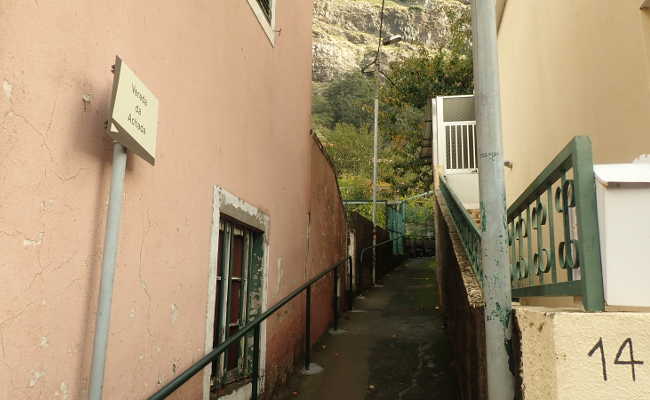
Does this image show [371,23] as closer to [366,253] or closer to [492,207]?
[366,253]

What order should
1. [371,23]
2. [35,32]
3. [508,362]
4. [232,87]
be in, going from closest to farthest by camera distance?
[35,32] < [508,362] < [232,87] < [371,23]

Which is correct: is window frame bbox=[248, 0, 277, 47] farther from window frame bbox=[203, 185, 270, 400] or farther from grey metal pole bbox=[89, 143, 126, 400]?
grey metal pole bbox=[89, 143, 126, 400]

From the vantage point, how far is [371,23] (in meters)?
70.1

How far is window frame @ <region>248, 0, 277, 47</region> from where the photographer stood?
4048mm

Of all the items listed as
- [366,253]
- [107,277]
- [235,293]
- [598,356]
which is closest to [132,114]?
[107,277]

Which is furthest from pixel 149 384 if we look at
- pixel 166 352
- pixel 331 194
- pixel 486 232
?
pixel 331 194

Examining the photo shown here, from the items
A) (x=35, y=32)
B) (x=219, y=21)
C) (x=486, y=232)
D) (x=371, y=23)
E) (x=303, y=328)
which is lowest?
(x=303, y=328)

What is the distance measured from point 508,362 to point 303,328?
3445mm

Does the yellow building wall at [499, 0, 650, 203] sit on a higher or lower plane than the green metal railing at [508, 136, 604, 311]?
higher

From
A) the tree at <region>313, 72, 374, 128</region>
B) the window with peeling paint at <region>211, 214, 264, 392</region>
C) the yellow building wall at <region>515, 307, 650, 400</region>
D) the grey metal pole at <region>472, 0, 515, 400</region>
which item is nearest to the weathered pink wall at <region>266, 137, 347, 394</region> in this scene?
the window with peeling paint at <region>211, 214, 264, 392</region>

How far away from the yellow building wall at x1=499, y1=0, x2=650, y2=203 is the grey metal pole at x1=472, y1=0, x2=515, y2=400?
5.01 ft

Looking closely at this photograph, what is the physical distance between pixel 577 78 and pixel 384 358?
365 cm

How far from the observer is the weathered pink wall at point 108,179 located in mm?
1521

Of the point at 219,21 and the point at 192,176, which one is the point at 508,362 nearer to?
the point at 192,176
